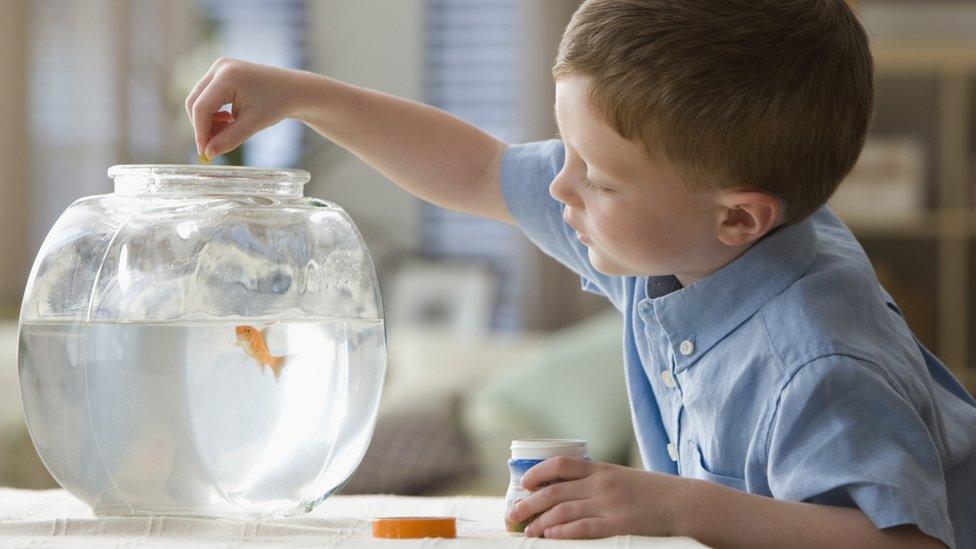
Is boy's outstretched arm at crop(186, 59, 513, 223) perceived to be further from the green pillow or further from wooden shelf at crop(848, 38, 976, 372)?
wooden shelf at crop(848, 38, 976, 372)

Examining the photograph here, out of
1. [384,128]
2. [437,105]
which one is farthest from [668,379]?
[437,105]

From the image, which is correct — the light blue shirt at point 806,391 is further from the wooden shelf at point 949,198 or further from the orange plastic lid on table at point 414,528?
the wooden shelf at point 949,198

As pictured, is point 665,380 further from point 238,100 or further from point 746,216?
point 238,100

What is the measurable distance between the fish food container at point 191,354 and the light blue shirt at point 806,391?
0.25m

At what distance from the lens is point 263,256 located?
955mm

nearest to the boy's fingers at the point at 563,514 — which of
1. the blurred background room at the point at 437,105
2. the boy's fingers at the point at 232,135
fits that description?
the boy's fingers at the point at 232,135

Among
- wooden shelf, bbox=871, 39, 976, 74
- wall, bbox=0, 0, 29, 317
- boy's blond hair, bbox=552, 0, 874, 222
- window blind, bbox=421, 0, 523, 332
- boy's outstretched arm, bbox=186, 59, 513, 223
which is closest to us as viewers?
boy's blond hair, bbox=552, 0, 874, 222

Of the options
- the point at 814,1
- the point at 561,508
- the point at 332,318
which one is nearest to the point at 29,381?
the point at 332,318

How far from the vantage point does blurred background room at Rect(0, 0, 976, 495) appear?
3854mm

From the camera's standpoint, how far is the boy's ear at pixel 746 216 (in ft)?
3.04

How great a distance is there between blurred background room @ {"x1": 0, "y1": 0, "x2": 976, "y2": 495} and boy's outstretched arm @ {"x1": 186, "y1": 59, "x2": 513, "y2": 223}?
2.51 meters

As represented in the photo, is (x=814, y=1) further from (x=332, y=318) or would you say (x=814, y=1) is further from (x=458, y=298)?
(x=458, y=298)

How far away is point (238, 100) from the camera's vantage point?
99cm

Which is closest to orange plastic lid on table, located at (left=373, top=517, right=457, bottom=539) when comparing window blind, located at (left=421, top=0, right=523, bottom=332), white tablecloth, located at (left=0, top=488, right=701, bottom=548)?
white tablecloth, located at (left=0, top=488, right=701, bottom=548)
